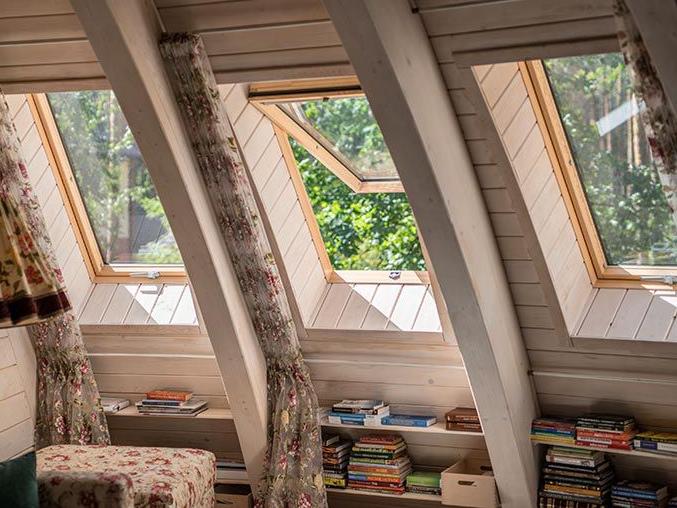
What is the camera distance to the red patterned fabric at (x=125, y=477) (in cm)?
393

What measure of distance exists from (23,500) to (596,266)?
2.45m

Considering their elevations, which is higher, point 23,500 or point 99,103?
point 99,103

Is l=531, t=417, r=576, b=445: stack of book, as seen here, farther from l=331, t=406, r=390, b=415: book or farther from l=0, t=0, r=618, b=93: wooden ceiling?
l=0, t=0, r=618, b=93: wooden ceiling

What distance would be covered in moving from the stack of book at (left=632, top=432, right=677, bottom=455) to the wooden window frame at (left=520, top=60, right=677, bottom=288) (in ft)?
1.99

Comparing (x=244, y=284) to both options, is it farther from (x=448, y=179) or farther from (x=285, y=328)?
(x=448, y=179)

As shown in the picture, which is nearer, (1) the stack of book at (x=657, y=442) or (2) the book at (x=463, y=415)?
(1) the stack of book at (x=657, y=442)

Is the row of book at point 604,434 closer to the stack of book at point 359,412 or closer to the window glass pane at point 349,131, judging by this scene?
the stack of book at point 359,412

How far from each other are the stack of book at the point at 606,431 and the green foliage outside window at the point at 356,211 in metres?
1.06

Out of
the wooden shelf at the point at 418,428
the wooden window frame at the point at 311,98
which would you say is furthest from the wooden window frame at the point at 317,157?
the wooden shelf at the point at 418,428

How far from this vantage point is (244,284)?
4.81 m

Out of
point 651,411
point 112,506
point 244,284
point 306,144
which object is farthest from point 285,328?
point 651,411

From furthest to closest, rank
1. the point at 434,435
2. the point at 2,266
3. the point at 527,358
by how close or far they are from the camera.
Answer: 1. the point at 434,435
2. the point at 527,358
3. the point at 2,266

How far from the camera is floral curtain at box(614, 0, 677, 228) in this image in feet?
10.6

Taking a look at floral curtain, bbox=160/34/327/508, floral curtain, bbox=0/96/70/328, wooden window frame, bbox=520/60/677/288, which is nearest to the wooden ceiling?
floral curtain, bbox=160/34/327/508
